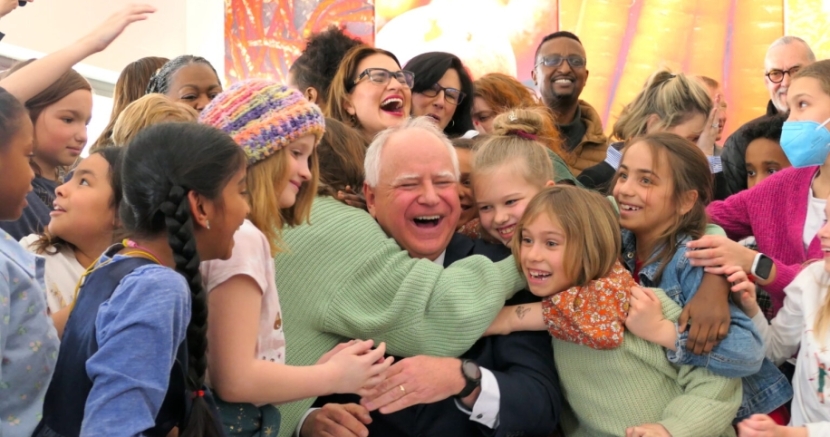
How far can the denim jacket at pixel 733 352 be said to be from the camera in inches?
103

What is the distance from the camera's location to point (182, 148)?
198cm

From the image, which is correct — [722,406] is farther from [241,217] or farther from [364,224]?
[241,217]

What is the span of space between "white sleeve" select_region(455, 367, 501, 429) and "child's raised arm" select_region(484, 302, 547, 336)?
16cm

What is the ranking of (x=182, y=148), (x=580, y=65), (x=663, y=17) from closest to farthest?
1. (x=182, y=148)
2. (x=580, y=65)
3. (x=663, y=17)

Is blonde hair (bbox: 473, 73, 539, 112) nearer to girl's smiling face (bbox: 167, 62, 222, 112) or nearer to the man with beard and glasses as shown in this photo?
the man with beard and glasses

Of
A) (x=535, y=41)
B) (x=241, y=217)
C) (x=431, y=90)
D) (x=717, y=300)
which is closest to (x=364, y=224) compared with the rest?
(x=241, y=217)

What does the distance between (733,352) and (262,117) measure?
1.53 meters

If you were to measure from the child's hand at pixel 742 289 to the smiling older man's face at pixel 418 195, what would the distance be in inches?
35.6

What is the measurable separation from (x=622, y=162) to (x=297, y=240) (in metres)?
1.16

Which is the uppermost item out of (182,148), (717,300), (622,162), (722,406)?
(182,148)

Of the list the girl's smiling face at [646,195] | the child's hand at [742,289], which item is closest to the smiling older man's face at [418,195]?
the girl's smiling face at [646,195]

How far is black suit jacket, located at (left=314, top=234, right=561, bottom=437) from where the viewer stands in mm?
2674

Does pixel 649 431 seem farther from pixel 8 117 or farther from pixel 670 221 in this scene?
pixel 8 117

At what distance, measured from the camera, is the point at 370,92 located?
3875 mm
